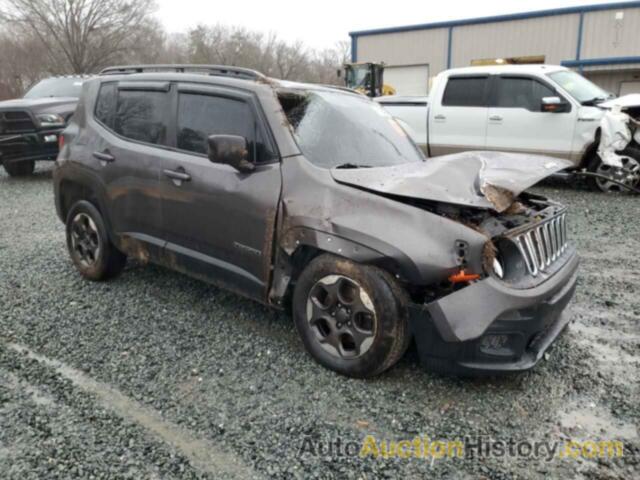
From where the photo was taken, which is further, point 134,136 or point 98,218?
point 98,218

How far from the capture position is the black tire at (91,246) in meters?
4.48

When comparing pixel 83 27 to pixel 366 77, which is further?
pixel 83 27

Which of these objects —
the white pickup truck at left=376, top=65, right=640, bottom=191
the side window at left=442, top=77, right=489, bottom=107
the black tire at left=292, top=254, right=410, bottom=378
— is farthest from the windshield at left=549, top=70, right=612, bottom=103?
the black tire at left=292, top=254, right=410, bottom=378

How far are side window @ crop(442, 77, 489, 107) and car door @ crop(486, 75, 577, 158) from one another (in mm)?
214

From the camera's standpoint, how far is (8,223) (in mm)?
7141

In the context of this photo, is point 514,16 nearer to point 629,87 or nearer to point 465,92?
point 629,87

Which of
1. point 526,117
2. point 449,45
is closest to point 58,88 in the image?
point 526,117

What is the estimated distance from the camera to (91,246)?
4.63 m

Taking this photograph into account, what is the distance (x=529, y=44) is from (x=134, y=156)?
2415 centimetres

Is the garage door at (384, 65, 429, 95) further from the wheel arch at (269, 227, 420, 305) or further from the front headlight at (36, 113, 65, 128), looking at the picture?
Answer: the wheel arch at (269, 227, 420, 305)

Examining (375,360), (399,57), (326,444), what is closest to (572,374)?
(375,360)

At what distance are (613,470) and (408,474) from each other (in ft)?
3.14

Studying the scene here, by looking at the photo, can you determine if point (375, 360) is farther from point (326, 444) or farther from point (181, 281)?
point (181, 281)

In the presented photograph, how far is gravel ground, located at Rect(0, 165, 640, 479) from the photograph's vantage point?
2.40 m
